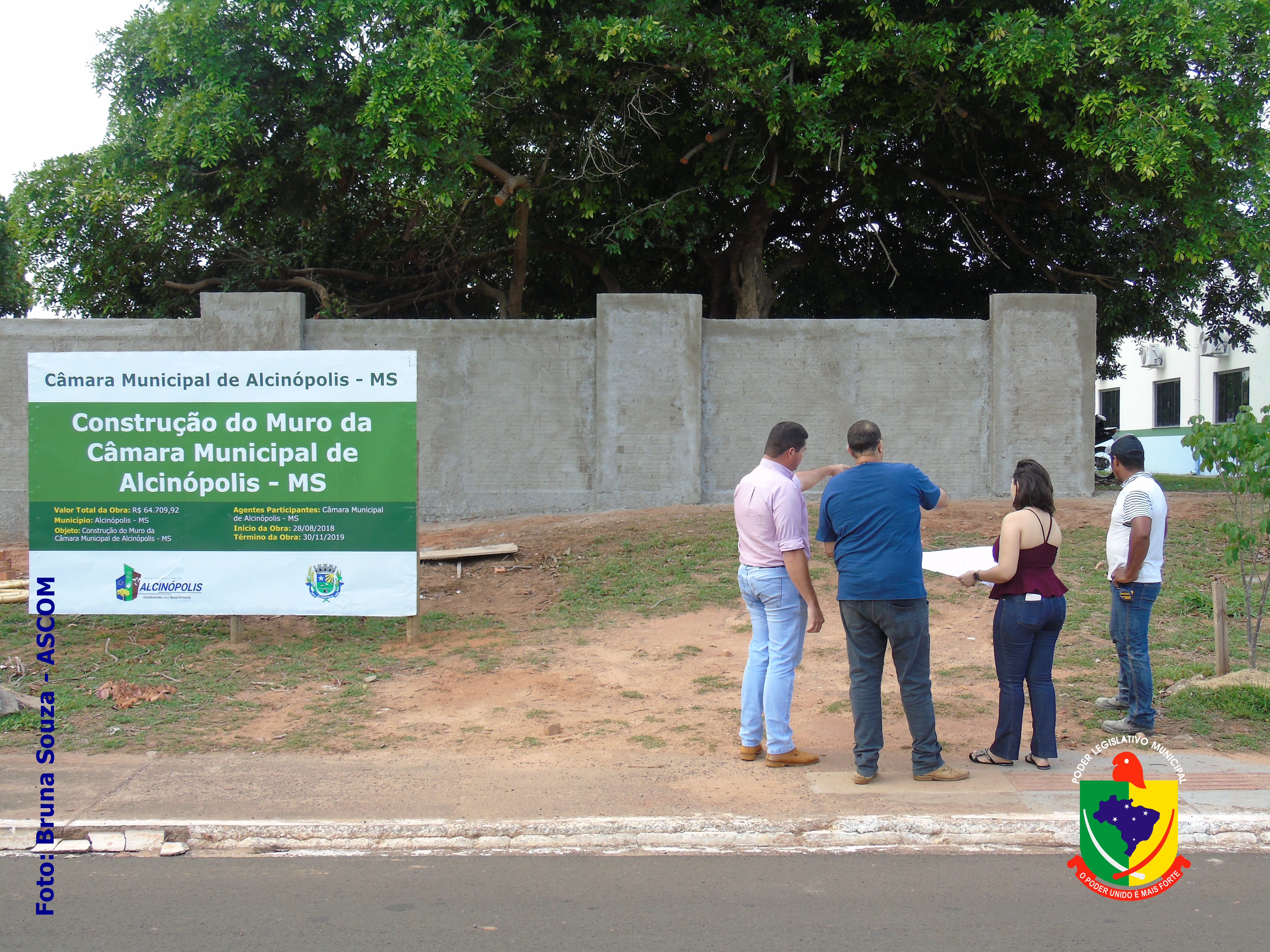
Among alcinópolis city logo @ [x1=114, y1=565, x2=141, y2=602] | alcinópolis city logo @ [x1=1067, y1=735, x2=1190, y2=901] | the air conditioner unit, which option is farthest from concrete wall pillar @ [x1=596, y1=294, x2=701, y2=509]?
the air conditioner unit

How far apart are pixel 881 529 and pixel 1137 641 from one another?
1935mm

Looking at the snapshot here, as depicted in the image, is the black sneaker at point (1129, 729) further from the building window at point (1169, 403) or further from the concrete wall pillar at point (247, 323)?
the building window at point (1169, 403)

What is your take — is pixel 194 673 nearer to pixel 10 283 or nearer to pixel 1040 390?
pixel 1040 390

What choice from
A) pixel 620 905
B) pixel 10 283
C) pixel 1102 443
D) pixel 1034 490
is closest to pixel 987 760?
pixel 1034 490

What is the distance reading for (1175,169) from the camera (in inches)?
412

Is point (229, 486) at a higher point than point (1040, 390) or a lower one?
lower

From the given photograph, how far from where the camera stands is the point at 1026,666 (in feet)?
16.6

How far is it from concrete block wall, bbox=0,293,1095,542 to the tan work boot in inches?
257

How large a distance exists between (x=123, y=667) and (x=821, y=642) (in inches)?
210

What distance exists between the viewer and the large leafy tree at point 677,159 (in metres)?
A: 10.9

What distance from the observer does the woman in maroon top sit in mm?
4930

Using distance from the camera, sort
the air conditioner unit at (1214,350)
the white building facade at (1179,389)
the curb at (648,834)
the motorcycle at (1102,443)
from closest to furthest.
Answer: the curb at (648,834)
the air conditioner unit at (1214,350)
the motorcycle at (1102,443)
the white building facade at (1179,389)

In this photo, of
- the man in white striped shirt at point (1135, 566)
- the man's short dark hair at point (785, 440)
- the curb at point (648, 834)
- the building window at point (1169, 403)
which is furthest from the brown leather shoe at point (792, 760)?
the building window at point (1169, 403)

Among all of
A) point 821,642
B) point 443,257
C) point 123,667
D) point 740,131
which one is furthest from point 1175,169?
point 123,667
